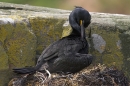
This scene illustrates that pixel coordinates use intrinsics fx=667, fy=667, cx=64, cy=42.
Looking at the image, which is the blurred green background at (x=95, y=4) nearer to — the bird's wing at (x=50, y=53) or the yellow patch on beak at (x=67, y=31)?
the yellow patch on beak at (x=67, y=31)

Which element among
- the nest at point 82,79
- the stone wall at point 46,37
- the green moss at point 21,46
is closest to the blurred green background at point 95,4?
the stone wall at point 46,37

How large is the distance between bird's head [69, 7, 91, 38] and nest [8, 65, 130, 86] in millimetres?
608

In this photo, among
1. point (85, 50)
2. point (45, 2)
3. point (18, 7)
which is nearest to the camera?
point (85, 50)

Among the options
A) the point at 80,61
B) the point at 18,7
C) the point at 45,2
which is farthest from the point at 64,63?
the point at 45,2

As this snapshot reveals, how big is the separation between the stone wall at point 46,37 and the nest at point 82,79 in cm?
29

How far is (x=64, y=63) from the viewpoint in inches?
339

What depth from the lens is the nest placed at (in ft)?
27.1

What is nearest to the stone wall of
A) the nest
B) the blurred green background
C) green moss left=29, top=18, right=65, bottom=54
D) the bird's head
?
green moss left=29, top=18, right=65, bottom=54

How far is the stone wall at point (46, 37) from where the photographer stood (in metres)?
8.77

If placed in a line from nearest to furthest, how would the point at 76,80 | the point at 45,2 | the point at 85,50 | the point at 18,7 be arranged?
the point at 76,80
the point at 85,50
the point at 18,7
the point at 45,2

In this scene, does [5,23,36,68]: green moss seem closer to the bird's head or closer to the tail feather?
the tail feather

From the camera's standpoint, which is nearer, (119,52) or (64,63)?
(64,63)

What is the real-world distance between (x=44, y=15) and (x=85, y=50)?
2.75 feet

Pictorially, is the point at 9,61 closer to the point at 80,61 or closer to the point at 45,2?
the point at 80,61
